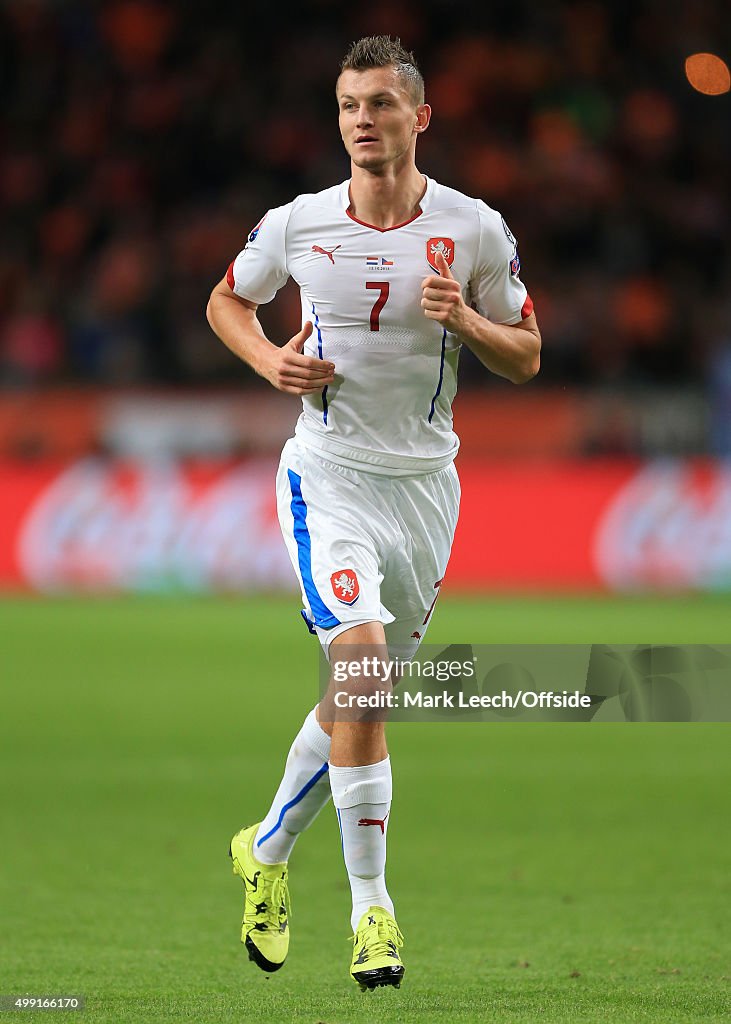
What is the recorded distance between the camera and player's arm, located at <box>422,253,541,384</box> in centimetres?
455

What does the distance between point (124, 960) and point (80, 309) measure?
14.7m

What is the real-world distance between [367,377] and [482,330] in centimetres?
41

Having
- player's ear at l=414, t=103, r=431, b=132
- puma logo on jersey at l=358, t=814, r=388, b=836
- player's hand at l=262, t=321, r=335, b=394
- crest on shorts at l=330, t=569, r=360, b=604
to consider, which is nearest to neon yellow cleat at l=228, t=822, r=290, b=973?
puma logo on jersey at l=358, t=814, r=388, b=836

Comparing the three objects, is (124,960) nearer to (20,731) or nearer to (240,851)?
(240,851)

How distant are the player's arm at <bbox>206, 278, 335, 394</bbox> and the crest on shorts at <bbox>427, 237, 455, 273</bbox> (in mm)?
430

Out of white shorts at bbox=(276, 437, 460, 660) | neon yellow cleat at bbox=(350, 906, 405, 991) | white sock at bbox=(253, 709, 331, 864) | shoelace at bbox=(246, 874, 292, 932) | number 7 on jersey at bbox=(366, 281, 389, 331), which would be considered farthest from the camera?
white sock at bbox=(253, 709, 331, 864)

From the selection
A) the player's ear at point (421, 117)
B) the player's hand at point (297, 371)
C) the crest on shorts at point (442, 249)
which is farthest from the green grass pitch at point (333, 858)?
the player's ear at point (421, 117)

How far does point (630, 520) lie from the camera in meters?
15.9

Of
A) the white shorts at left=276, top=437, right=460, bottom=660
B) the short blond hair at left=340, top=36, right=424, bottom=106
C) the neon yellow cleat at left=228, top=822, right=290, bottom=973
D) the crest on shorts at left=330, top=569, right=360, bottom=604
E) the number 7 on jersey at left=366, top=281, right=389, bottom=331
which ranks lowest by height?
the neon yellow cleat at left=228, top=822, right=290, bottom=973

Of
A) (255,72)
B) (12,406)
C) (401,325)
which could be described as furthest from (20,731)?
(255,72)

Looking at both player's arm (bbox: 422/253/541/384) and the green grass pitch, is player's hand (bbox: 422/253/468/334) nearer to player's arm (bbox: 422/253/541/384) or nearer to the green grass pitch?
player's arm (bbox: 422/253/541/384)

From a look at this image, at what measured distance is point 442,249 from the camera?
190 inches

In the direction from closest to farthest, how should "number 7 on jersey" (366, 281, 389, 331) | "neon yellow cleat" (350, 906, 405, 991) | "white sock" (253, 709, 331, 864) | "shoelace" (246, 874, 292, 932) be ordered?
"neon yellow cleat" (350, 906, 405, 991) < "number 7 on jersey" (366, 281, 389, 331) < "shoelace" (246, 874, 292, 932) < "white sock" (253, 709, 331, 864)

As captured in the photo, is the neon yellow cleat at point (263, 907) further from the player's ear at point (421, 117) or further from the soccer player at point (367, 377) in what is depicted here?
the player's ear at point (421, 117)
